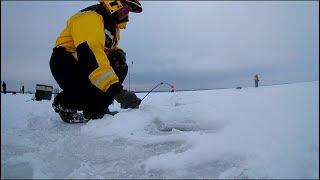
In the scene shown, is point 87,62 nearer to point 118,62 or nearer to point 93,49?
point 93,49

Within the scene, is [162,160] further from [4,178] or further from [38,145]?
[38,145]

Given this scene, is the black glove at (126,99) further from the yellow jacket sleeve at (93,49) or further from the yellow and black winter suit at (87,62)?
the yellow jacket sleeve at (93,49)

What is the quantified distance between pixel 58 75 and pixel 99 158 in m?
2.20

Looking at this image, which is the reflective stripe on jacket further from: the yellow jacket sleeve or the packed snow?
the packed snow

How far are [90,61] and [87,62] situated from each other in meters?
0.05

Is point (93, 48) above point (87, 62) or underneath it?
above

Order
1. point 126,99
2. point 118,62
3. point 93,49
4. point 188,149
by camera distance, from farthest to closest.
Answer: point 118,62
point 126,99
point 93,49
point 188,149

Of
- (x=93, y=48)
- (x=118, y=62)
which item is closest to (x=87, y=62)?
(x=93, y=48)

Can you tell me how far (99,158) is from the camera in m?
1.97

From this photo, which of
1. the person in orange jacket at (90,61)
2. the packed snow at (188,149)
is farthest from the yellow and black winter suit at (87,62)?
the packed snow at (188,149)

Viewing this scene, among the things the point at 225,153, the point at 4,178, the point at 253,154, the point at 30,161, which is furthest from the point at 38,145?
the point at 253,154

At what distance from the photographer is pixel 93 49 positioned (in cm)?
322

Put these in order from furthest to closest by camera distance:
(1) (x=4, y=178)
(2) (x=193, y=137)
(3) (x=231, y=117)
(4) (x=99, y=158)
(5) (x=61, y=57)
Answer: (5) (x=61, y=57)
(3) (x=231, y=117)
(2) (x=193, y=137)
(4) (x=99, y=158)
(1) (x=4, y=178)

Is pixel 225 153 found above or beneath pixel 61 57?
beneath
